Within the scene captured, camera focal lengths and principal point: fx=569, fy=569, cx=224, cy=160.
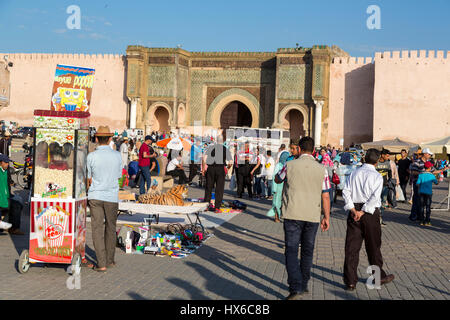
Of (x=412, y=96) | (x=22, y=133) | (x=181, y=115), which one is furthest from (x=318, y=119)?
(x=22, y=133)

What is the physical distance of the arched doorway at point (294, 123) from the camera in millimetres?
33094

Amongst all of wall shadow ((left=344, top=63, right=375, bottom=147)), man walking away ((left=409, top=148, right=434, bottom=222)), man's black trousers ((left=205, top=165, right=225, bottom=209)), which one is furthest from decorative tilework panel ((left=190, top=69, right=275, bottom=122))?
man's black trousers ((left=205, top=165, right=225, bottom=209))

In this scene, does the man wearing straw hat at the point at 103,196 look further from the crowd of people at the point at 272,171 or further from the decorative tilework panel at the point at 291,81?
the decorative tilework panel at the point at 291,81

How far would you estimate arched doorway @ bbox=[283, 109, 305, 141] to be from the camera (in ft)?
109

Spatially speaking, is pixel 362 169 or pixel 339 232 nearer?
pixel 362 169

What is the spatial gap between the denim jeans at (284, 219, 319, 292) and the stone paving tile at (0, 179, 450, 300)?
0.71 feet

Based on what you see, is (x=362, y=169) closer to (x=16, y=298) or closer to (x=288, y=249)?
(x=288, y=249)

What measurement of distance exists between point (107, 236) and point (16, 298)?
1.49 metres

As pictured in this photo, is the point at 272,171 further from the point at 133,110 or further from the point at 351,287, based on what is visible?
the point at 133,110

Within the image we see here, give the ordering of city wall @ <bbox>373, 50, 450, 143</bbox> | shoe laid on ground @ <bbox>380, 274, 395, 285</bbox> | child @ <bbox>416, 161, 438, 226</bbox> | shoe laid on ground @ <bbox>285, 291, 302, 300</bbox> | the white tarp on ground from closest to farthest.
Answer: shoe laid on ground @ <bbox>285, 291, 302, 300</bbox> → shoe laid on ground @ <bbox>380, 274, 395, 285</bbox> → the white tarp on ground → child @ <bbox>416, 161, 438, 226</bbox> → city wall @ <bbox>373, 50, 450, 143</bbox>

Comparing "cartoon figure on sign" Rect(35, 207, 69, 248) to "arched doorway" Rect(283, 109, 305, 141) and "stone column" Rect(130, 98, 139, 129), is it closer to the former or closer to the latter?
"arched doorway" Rect(283, 109, 305, 141)

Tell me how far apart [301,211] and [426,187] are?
6.91 meters

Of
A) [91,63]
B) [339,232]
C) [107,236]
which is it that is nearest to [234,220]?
[339,232]
